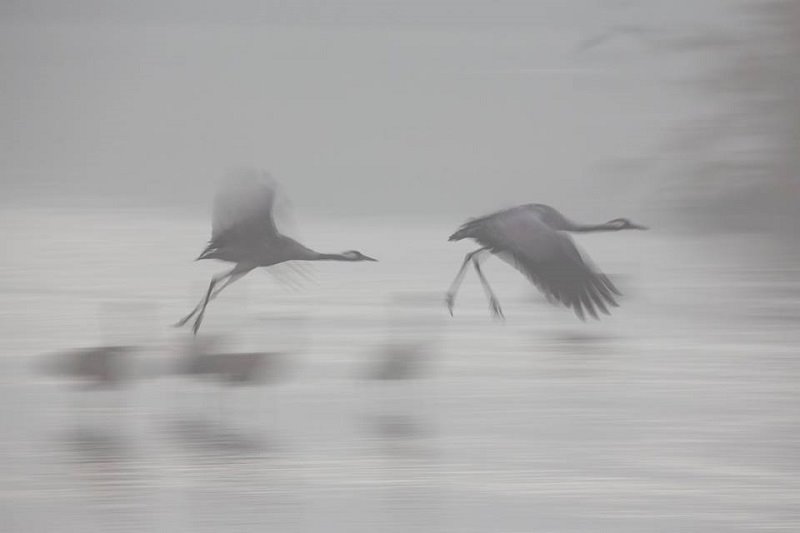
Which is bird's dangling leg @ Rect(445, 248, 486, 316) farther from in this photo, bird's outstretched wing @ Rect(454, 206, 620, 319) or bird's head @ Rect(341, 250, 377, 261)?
bird's head @ Rect(341, 250, 377, 261)

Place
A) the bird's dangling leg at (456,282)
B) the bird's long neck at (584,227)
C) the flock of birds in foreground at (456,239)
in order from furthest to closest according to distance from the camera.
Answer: the bird's long neck at (584,227), the flock of birds in foreground at (456,239), the bird's dangling leg at (456,282)

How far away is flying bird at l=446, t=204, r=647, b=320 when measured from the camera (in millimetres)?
3268

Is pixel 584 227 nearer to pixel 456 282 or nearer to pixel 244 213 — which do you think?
pixel 456 282

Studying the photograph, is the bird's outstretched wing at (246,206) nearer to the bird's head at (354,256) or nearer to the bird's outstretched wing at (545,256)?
the bird's head at (354,256)

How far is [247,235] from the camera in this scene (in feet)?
10.7

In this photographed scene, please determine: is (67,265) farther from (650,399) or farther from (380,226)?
(650,399)

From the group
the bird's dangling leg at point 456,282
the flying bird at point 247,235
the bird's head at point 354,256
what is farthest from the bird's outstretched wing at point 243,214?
the bird's dangling leg at point 456,282

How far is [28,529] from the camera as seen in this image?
5641 millimetres

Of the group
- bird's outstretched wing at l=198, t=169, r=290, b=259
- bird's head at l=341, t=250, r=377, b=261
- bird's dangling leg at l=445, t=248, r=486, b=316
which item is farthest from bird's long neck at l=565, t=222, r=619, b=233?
bird's outstretched wing at l=198, t=169, r=290, b=259

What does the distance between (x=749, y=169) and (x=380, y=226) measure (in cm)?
357

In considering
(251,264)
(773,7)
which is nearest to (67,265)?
(773,7)

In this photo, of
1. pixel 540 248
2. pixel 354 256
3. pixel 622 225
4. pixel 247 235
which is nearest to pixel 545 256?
pixel 540 248

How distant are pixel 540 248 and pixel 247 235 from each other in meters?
0.49

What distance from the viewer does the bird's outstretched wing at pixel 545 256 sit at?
3.29 metres
